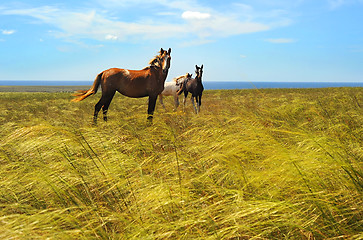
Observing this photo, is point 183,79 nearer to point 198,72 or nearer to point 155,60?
point 198,72

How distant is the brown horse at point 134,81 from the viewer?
24.1ft

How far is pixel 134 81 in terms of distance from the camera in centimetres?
743

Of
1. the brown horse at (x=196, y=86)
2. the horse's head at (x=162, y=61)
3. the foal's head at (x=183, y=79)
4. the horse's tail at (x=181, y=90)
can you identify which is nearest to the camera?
the horse's head at (x=162, y=61)

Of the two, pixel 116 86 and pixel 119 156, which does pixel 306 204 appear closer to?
pixel 119 156

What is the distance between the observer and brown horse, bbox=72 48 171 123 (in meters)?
7.34

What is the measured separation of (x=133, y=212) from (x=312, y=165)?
5.73 feet

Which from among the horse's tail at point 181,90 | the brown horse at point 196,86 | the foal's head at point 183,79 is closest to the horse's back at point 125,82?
the brown horse at point 196,86

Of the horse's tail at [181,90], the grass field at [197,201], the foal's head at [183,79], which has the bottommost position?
the grass field at [197,201]

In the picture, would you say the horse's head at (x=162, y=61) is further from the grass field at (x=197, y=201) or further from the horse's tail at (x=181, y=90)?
the grass field at (x=197, y=201)

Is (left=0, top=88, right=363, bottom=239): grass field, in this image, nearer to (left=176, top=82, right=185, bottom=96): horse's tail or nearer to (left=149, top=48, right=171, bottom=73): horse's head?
(left=149, top=48, right=171, bottom=73): horse's head

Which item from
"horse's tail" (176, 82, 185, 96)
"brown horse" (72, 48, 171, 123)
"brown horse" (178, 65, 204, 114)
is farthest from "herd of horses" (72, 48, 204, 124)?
"horse's tail" (176, 82, 185, 96)

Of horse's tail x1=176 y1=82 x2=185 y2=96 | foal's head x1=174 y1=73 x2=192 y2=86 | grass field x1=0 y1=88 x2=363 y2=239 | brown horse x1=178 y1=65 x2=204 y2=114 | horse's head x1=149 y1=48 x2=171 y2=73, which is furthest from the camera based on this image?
foal's head x1=174 y1=73 x2=192 y2=86

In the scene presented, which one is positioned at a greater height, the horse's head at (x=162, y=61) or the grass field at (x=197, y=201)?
the horse's head at (x=162, y=61)

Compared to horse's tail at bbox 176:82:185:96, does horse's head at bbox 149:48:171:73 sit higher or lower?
higher
